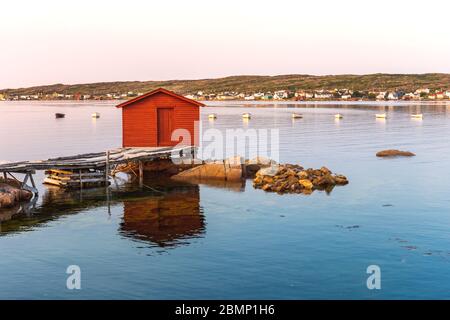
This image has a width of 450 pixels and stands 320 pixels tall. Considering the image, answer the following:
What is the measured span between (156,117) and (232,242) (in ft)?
73.5

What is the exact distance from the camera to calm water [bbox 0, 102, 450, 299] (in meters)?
20.3

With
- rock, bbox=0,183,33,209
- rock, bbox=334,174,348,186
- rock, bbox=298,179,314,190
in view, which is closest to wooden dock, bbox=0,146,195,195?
rock, bbox=0,183,33,209

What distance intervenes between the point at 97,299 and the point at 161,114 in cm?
2828

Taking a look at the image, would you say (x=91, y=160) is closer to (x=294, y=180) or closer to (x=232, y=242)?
(x=294, y=180)

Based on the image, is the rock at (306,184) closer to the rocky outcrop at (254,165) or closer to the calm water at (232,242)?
the calm water at (232,242)

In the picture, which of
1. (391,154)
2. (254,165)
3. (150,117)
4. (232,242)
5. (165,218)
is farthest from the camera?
(391,154)

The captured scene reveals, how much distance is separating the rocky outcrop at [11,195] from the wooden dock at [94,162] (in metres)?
0.70

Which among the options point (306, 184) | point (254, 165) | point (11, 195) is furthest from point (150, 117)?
point (11, 195)

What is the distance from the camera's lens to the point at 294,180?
39.1m

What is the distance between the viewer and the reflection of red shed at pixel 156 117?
4616 cm

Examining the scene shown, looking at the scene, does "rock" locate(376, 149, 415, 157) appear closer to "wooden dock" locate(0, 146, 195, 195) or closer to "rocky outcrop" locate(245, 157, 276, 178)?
"rocky outcrop" locate(245, 157, 276, 178)

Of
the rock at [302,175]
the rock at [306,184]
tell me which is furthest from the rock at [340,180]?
the rock at [306,184]
